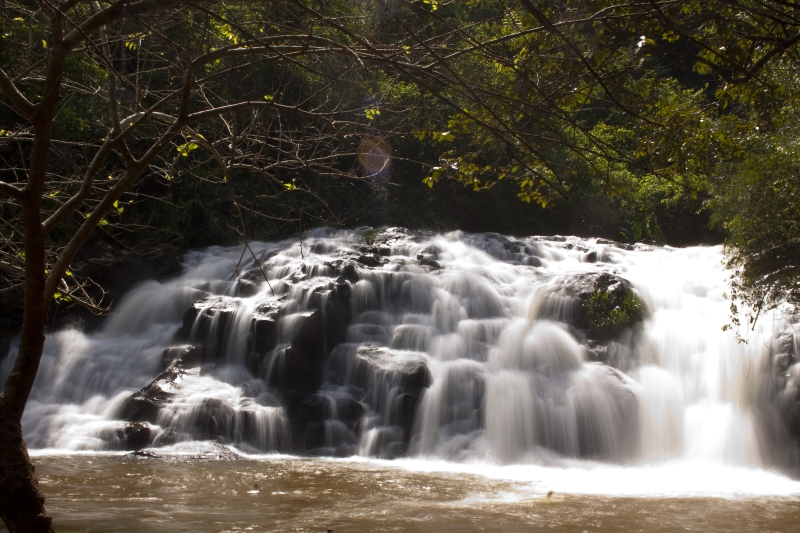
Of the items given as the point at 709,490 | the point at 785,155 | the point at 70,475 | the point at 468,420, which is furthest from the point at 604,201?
the point at 70,475

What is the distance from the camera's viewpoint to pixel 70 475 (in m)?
7.09

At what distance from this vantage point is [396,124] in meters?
11.6

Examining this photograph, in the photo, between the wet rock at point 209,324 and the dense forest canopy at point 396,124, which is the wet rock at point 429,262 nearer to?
the dense forest canopy at point 396,124

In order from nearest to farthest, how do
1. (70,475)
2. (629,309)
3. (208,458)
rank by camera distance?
(70,475), (208,458), (629,309)

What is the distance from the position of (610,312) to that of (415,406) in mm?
3784

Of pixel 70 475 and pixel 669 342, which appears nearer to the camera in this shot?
pixel 70 475

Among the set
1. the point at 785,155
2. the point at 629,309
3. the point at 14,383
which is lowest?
the point at 14,383

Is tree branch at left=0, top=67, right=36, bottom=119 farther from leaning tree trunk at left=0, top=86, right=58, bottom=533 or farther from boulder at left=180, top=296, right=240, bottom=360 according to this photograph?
boulder at left=180, top=296, right=240, bottom=360

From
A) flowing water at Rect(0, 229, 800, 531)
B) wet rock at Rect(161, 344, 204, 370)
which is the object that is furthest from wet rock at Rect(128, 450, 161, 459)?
wet rock at Rect(161, 344, 204, 370)

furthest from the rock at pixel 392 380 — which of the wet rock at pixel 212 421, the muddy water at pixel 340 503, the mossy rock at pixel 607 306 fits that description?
the mossy rock at pixel 607 306

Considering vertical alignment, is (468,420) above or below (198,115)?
below

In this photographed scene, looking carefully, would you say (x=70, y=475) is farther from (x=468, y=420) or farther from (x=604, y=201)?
(x=604, y=201)

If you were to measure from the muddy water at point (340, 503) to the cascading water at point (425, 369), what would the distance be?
1.41 metres

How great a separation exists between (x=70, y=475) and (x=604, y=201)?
16675 mm
